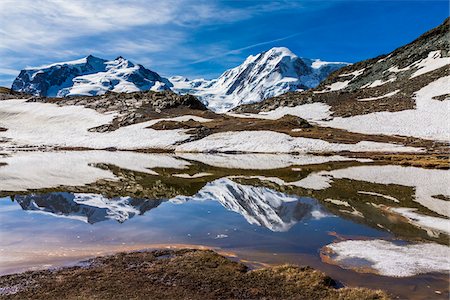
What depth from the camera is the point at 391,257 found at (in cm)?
1692

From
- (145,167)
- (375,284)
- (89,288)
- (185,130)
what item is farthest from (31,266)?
(185,130)

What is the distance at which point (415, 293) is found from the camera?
43.9 feet

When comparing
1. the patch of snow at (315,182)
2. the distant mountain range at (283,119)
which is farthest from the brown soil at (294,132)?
the patch of snow at (315,182)

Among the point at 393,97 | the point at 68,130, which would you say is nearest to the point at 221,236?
the point at 68,130

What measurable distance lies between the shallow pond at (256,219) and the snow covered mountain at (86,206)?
85 millimetres

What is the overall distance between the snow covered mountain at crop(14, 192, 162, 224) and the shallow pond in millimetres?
85

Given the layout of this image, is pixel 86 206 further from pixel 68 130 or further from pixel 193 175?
pixel 68 130

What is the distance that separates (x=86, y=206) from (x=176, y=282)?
1717cm

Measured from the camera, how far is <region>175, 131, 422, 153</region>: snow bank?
227 ft

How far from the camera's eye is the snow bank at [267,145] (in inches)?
2724

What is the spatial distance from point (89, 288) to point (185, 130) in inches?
3242

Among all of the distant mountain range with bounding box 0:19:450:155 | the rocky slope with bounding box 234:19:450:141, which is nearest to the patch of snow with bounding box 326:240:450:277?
the distant mountain range with bounding box 0:19:450:155

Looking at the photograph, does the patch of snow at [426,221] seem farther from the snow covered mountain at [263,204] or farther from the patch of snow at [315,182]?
the patch of snow at [315,182]

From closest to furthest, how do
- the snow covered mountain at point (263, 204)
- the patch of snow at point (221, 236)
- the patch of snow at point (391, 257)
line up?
the patch of snow at point (391, 257) < the patch of snow at point (221, 236) < the snow covered mountain at point (263, 204)
